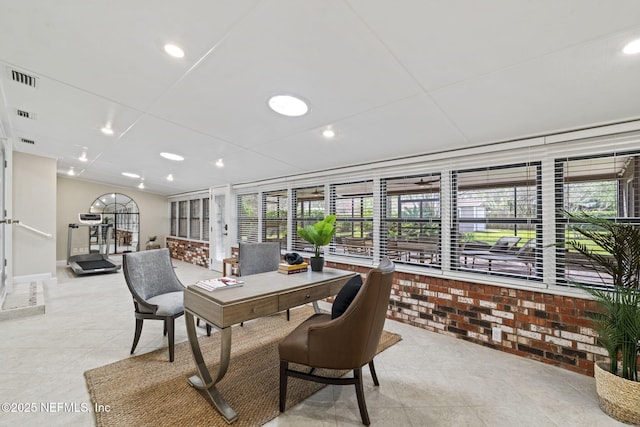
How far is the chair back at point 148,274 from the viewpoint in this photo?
2.60 meters

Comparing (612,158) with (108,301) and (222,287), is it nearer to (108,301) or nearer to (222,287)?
(222,287)

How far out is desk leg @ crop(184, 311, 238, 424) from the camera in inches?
70.1

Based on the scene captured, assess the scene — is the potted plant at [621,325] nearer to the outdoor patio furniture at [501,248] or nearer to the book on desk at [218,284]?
the outdoor patio furniture at [501,248]

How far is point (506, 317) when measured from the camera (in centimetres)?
273

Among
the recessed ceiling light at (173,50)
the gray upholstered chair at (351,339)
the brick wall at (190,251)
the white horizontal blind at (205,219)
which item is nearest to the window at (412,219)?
the gray upholstered chair at (351,339)

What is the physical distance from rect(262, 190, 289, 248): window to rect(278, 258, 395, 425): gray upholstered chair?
Result: 11.6 ft

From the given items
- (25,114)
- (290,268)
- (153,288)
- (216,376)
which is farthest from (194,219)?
(216,376)

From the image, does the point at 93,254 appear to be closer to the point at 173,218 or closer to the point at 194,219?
the point at 173,218

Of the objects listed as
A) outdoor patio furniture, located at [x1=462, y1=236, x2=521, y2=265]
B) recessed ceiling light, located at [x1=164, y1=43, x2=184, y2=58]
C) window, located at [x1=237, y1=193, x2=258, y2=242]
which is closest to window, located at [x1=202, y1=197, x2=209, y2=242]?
window, located at [x1=237, y1=193, x2=258, y2=242]

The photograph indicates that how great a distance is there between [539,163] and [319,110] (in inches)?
85.6

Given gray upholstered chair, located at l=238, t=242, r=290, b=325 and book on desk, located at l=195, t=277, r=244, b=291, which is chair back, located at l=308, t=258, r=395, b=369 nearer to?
book on desk, located at l=195, t=277, r=244, b=291

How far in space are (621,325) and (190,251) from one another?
842 centimetres

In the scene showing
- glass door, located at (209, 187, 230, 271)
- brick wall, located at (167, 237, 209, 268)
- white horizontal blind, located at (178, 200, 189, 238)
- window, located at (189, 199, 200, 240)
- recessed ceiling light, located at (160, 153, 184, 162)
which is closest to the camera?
recessed ceiling light, located at (160, 153, 184, 162)

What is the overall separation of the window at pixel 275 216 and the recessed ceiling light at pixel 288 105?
2760mm
